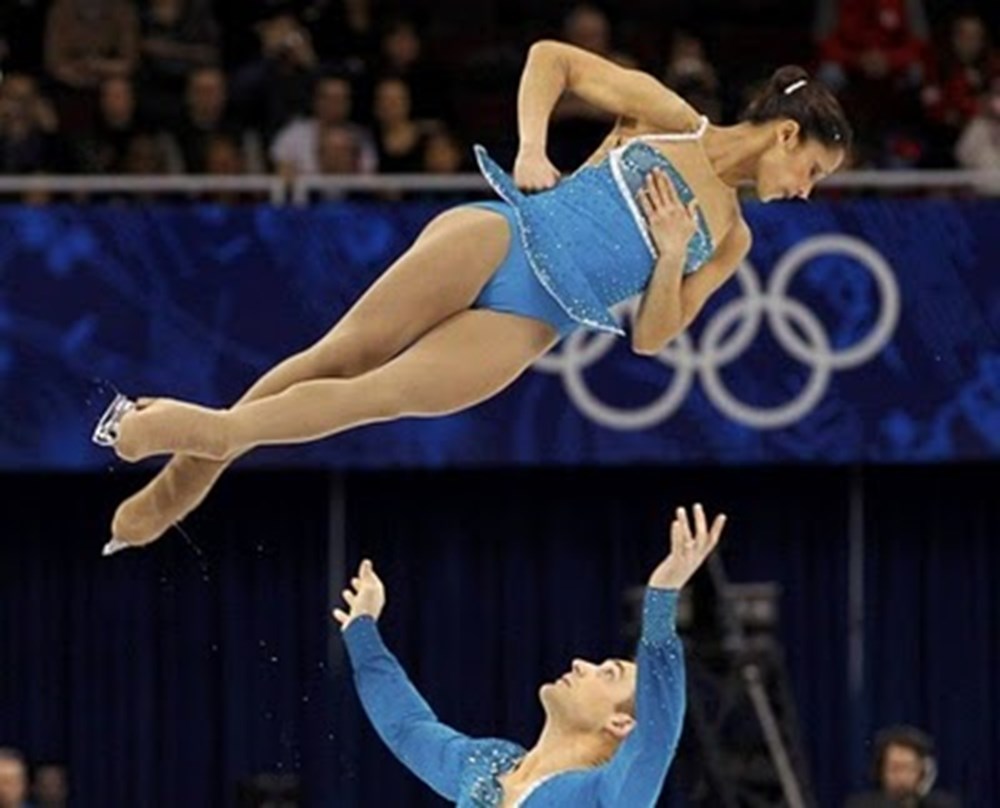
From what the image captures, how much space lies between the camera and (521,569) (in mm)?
14383

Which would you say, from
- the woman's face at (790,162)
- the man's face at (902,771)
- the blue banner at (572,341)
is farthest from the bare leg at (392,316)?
the blue banner at (572,341)

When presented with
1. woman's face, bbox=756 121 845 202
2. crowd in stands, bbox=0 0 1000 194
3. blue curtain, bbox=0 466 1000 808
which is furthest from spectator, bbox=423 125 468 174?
woman's face, bbox=756 121 845 202

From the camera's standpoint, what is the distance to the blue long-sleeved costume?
25.7ft

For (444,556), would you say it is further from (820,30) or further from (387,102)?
(820,30)

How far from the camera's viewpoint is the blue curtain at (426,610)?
46.6ft

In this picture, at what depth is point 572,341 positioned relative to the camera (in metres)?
13.5

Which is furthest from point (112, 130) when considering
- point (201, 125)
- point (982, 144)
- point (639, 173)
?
point (639, 173)

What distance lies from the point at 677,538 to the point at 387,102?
6432 millimetres

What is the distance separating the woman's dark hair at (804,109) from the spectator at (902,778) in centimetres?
373

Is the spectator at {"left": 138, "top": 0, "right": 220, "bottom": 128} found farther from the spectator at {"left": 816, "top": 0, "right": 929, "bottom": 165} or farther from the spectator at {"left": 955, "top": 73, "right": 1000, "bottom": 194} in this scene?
the spectator at {"left": 955, "top": 73, "right": 1000, "bottom": 194}

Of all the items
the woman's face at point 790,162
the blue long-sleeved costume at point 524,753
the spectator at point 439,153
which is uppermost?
the spectator at point 439,153

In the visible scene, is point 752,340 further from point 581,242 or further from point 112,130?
point 581,242

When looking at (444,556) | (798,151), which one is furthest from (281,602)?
(798,151)

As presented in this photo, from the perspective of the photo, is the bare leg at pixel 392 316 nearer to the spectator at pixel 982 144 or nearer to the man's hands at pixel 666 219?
the man's hands at pixel 666 219
